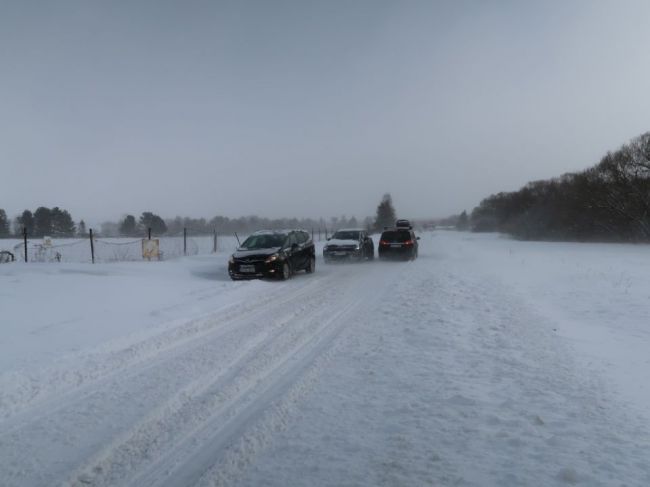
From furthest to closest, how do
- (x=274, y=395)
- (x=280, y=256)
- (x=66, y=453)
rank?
(x=280, y=256) < (x=274, y=395) < (x=66, y=453)

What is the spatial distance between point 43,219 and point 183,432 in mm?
78486

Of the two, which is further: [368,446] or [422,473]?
[368,446]

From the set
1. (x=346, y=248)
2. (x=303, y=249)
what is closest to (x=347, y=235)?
(x=346, y=248)

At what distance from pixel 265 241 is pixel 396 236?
28.4ft

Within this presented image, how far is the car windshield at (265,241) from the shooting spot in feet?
48.1

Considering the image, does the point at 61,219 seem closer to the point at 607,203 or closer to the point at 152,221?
the point at 152,221

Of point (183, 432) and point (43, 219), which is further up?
point (43, 219)

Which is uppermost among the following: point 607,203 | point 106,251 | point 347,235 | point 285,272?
point 607,203

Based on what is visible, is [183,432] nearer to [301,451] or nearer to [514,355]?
[301,451]

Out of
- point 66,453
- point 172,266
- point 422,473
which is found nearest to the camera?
point 422,473

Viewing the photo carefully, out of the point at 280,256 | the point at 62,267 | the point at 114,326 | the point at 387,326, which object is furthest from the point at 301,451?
the point at 62,267

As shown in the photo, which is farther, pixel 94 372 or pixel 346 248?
pixel 346 248

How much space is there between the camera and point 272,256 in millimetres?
13602

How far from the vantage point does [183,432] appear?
3.66m
